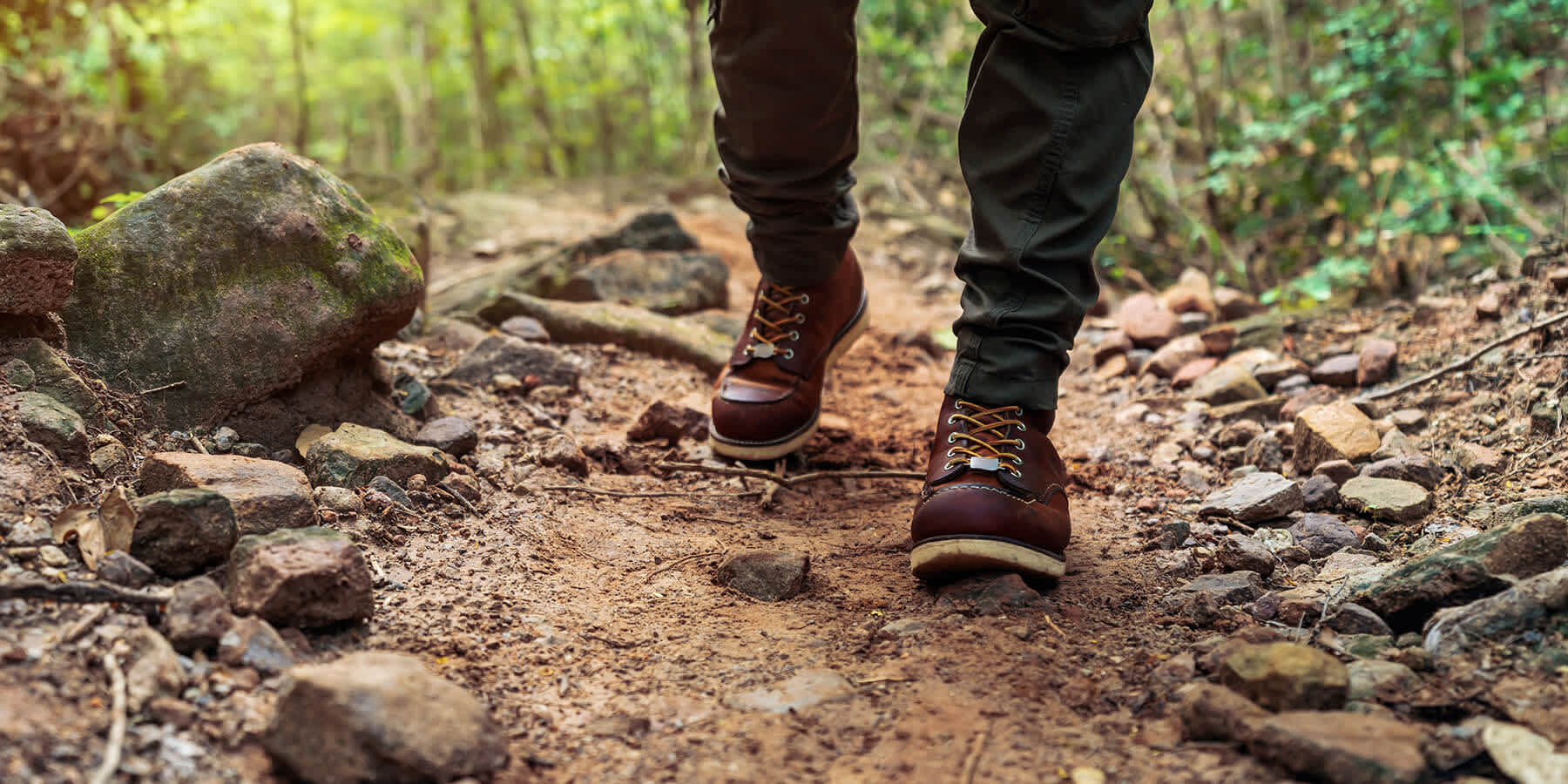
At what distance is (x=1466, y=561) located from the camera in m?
1.35

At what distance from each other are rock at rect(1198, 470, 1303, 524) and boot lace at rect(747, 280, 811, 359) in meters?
0.90

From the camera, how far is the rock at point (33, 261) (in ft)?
4.78

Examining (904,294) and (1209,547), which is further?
(904,294)

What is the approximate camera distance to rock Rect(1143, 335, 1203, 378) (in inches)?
111

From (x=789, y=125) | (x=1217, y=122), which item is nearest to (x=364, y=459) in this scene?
(x=789, y=125)

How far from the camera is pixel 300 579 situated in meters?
1.25

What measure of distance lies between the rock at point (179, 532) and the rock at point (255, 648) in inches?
5.4

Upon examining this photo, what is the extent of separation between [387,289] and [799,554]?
0.92 meters

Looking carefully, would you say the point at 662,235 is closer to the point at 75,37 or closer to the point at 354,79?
the point at 75,37

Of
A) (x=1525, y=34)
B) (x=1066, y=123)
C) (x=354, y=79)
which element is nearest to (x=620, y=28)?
(x=354, y=79)

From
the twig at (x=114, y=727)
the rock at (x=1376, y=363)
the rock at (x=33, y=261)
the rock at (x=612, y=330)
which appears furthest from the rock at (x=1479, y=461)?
the rock at (x=33, y=261)

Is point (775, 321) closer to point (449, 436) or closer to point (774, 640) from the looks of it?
point (449, 436)

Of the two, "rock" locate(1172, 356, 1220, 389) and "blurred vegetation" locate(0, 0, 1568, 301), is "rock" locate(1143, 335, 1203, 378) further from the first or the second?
"blurred vegetation" locate(0, 0, 1568, 301)

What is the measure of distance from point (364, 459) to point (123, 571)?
49 cm
